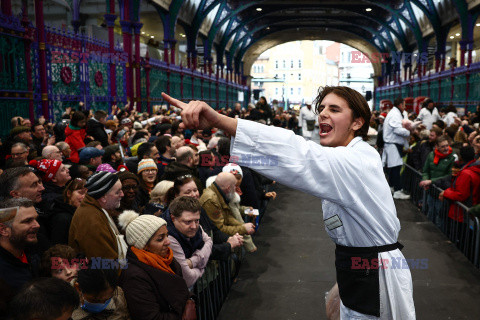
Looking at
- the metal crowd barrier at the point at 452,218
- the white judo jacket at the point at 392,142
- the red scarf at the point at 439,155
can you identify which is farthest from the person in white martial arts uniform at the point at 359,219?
the white judo jacket at the point at 392,142

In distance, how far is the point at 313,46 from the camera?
257ft

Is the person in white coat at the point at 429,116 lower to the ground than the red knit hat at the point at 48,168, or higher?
higher

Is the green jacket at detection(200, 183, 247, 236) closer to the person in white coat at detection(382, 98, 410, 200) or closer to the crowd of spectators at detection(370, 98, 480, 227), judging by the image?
the crowd of spectators at detection(370, 98, 480, 227)

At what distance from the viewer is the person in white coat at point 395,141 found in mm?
9703

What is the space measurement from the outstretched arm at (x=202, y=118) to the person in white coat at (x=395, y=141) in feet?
28.7

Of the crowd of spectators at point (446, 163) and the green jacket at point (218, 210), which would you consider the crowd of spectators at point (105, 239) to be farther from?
the crowd of spectators at point (446, 163)

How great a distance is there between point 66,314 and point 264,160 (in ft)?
5.05

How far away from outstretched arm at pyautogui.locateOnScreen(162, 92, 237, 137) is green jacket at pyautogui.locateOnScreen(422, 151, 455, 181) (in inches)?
284

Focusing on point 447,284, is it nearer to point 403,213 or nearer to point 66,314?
point 403,213

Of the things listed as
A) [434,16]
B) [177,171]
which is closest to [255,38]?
[434,16]

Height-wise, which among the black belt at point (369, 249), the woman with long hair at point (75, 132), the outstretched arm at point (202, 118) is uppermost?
the outstretched arm at point (202, 118)

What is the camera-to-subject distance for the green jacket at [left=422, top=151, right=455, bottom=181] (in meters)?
7.94

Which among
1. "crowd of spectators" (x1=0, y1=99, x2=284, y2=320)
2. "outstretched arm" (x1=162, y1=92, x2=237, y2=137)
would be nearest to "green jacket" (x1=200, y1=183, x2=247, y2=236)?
"crowd of spectators" (x1=0, y1=99, x2=284, y2=320)

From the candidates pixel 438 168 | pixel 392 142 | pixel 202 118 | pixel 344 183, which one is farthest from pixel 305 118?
pixel 202 118
